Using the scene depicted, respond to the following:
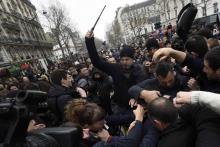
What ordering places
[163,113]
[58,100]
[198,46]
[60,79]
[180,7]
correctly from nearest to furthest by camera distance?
[163,113] → [198,46] → [58,100] → [60,79] → [180,7]

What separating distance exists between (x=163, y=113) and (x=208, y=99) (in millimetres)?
339

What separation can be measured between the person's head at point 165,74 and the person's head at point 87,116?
2.46 feet

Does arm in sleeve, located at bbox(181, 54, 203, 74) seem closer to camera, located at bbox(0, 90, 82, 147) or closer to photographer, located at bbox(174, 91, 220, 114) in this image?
photographer, located at bbox(174, 91, 220, 114)

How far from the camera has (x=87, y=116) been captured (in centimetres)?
246

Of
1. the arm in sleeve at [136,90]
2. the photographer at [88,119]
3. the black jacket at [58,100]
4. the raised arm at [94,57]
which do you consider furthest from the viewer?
the raised arm at [94,57]

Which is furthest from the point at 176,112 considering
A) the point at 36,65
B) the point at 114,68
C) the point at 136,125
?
the point at 36,65

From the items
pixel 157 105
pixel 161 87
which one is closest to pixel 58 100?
pixel 161 87

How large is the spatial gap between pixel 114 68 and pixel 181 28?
1.10 m

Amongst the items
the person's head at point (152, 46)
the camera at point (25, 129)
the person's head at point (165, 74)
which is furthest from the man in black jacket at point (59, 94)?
the camera at point (25, 129)

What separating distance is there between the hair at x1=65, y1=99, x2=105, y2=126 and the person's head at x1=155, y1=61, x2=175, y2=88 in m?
0.74

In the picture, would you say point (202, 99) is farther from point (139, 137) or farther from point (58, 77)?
point (58, 77)

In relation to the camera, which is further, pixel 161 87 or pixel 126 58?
pixel 126 58

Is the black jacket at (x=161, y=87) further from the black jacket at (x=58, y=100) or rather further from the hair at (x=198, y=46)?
the black jacket at (x=58, y=100)

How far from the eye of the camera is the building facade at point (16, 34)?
32.4 meters
